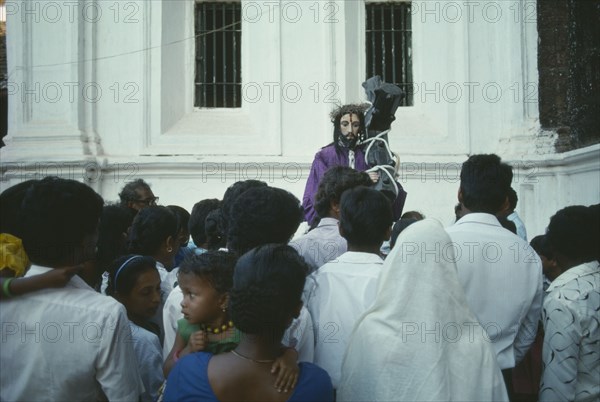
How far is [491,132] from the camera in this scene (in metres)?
10.4

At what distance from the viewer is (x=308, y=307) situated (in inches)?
138

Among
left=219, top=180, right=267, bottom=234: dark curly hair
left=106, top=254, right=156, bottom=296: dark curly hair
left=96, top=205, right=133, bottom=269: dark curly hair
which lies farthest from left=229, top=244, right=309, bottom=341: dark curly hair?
left=96, top=205, right=133, bottom=269: dark curly hair

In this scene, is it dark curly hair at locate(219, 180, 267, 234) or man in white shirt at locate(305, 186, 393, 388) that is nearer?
man in white shirt at locate(305, 186, 393, 388)

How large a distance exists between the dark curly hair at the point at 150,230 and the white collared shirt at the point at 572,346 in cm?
216

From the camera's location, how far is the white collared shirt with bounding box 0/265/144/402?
2.76 metres

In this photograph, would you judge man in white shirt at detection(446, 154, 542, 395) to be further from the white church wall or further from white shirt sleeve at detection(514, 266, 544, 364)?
the white church wall

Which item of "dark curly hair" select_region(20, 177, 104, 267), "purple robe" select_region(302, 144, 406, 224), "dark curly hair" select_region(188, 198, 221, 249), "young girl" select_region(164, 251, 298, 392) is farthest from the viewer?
"purple robe" select_region(302, 144, 406, 224)

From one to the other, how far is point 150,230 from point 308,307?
1.49 metres

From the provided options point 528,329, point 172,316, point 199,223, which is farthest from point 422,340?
point 199,223

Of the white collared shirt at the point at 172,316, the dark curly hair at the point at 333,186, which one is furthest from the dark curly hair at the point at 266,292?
the dark curly hair at the point at 333,186

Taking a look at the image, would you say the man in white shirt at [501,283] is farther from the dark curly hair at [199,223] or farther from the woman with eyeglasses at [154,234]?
the dark curly hair at [199,223]

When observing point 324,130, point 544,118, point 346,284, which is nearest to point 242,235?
point 346,284

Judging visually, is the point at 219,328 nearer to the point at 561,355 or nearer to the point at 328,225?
the point at 328,225

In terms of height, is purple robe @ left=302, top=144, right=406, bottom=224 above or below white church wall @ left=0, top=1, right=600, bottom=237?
below
